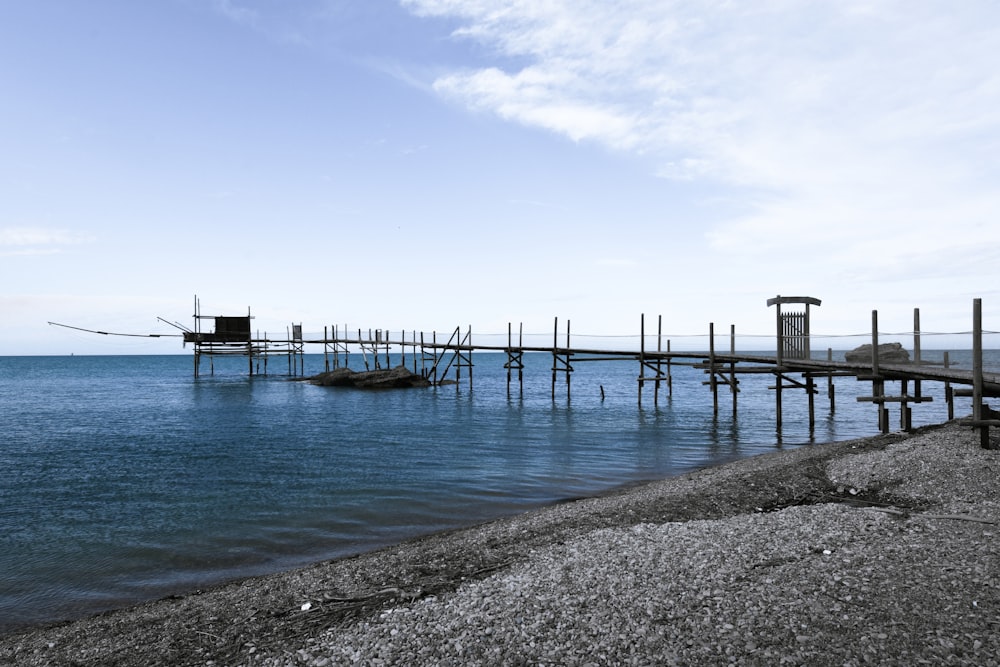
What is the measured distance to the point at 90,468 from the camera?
19.4 metres

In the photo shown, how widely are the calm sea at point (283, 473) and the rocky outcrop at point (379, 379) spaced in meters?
A: 13.2

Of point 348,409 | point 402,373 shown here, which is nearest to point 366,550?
point 348,409

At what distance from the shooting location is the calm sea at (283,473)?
10.3m

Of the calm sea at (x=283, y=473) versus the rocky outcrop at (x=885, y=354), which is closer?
the calm sea at (x=283, y=473)

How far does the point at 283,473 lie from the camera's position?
18.0 meters

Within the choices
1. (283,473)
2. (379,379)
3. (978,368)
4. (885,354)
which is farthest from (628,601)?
(379,379)

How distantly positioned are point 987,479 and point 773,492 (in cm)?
369

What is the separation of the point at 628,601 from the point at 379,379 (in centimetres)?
4707

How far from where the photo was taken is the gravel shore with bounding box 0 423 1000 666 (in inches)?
209

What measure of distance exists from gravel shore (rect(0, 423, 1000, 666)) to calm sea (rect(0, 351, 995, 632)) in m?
2.03

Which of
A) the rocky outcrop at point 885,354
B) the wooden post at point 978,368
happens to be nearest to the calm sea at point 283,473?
the rocky outcrop at point 885,354

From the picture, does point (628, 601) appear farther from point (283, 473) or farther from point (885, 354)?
point (885, 354)

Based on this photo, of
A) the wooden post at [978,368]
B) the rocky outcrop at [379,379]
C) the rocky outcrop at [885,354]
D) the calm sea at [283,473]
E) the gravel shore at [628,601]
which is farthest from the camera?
the rocky outcrop at [379,379]

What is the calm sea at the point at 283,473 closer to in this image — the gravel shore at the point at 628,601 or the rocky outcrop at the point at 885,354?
the gravel shore at the point at 628,601
